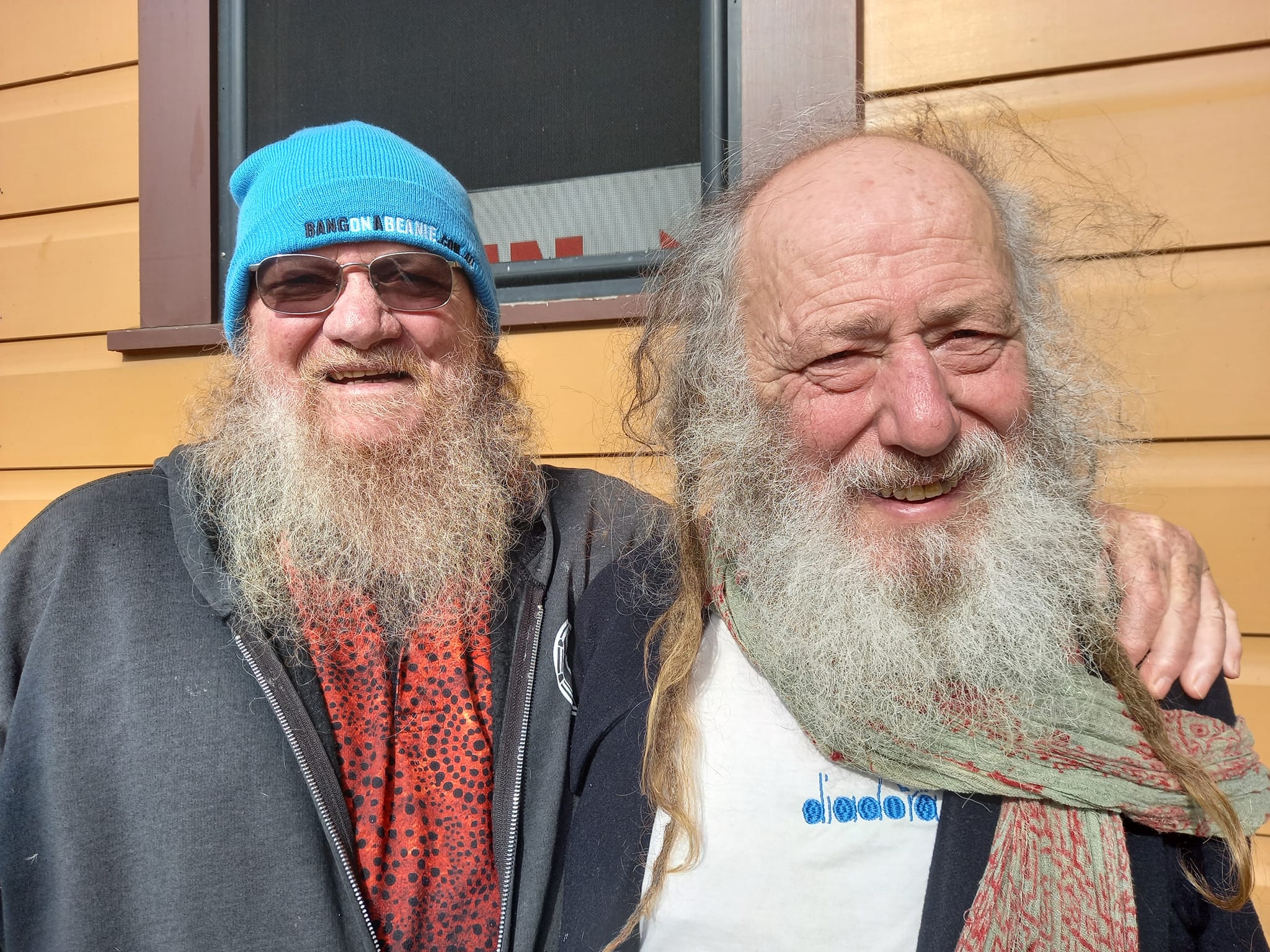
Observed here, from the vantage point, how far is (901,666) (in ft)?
4.45

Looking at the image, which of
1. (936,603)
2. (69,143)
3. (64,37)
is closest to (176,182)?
(69,143)

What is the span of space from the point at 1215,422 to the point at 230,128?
11.2 feet

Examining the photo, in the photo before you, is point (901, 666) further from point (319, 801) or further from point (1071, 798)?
point (319, 801)

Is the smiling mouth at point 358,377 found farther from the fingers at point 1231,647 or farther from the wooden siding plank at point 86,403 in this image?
the fingers at point 1231,647

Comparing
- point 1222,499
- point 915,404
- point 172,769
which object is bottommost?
point 172,769

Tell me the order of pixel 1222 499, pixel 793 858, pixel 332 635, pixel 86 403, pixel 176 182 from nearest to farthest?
1. pixel 793 858
2. pixel 332 635
3. pixel 1222 499
4. pixel 176 182
5. pixel 86 403

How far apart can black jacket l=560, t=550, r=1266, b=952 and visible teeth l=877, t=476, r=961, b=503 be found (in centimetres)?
47

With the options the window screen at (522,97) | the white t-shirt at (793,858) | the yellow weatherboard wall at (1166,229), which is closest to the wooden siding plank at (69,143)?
the window screen at (522,97)

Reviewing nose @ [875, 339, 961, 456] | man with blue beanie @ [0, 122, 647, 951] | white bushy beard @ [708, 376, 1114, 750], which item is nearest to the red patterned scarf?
man with blue beanie @ [0, 122, 647, 951]

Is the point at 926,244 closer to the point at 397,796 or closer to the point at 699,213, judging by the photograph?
the point at 699,213

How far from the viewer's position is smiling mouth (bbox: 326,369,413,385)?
1.74 metres

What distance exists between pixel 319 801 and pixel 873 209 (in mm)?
1397

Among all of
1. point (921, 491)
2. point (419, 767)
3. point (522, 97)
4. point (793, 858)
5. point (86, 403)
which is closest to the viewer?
point (793, 858)

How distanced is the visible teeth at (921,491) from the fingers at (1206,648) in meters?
0.45
